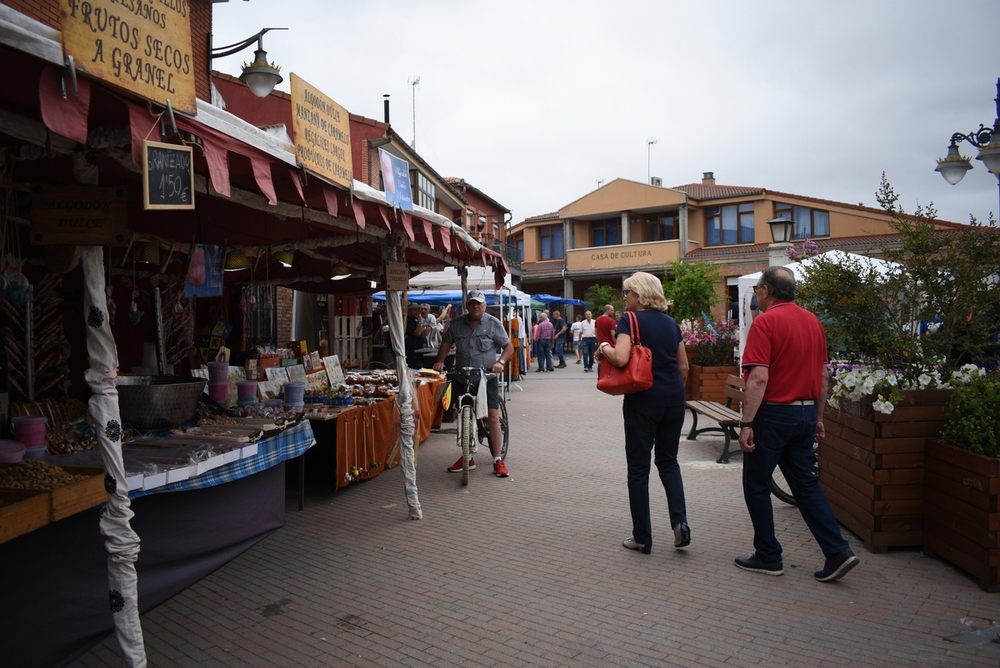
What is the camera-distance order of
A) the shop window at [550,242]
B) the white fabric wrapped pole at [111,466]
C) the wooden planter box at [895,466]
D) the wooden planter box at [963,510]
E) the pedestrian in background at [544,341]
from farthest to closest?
the shop window at [550,242]
the pedestrian in background at [544,341]
the wooden planter box at [895,466]
the wooden planter box at [963,510]
the white fabric wrapped pole at [111,466]

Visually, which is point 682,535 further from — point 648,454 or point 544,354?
point 544,354

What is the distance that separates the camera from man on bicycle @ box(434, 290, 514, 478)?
7.62 metres

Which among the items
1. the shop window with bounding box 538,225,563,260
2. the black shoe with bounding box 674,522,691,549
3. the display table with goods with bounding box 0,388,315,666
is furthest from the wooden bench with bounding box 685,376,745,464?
the shop window with bounding box 538,225,563,260

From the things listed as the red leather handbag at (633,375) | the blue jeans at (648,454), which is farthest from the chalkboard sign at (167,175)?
the blue jeans at (648,454)

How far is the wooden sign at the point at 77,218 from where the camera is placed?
3250 mm

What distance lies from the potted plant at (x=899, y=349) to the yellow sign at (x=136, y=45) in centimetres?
454

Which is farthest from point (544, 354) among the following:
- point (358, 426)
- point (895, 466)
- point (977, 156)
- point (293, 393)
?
point (895, 466)

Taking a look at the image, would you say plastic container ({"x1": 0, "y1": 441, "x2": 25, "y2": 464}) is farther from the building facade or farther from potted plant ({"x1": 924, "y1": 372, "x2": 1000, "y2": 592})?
the building facade

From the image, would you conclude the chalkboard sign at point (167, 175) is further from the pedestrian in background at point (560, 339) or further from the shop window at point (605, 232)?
the shop window at point (605, 232)

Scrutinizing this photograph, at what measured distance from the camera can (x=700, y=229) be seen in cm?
3953

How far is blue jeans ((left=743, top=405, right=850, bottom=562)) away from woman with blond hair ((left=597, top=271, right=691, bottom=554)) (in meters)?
0.54

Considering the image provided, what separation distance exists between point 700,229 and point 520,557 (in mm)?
36866

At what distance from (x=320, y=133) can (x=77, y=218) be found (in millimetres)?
1766

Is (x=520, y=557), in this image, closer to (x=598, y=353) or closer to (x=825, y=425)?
(x=598, y=353)
